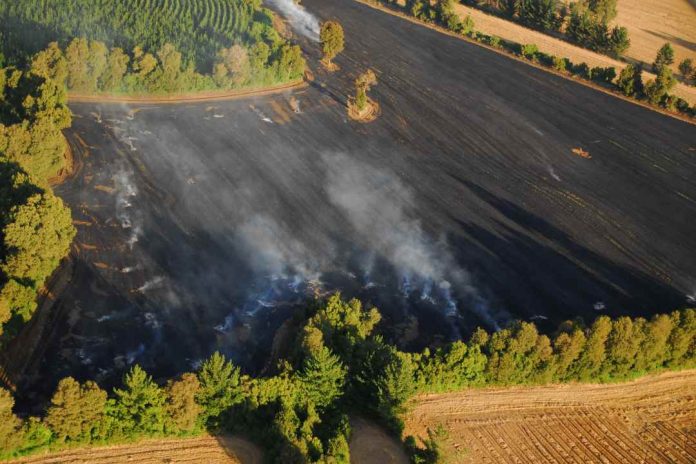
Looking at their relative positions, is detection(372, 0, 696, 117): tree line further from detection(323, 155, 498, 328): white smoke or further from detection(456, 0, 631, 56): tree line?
detection(323, 155, 498, 328): white smoke

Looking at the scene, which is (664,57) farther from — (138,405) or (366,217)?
(138,405)

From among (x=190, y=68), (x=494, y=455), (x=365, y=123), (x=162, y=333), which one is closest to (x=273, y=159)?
→ (x=365, y=123)

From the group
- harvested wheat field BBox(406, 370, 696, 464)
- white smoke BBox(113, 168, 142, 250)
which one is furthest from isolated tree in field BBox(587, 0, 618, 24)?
white smoke BBox(113, 168, 142, 250)

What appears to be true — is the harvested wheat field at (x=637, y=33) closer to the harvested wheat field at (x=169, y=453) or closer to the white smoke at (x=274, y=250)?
the white smoke at (x=274, y=250)

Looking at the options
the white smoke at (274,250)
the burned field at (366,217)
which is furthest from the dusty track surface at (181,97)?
the white smoke at (274,250)

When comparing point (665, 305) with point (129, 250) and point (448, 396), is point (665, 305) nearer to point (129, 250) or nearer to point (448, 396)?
point (448, 396)

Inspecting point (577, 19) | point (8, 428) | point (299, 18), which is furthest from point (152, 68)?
point (577, 19)

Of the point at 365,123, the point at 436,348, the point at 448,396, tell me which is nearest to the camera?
the point at 448,396
